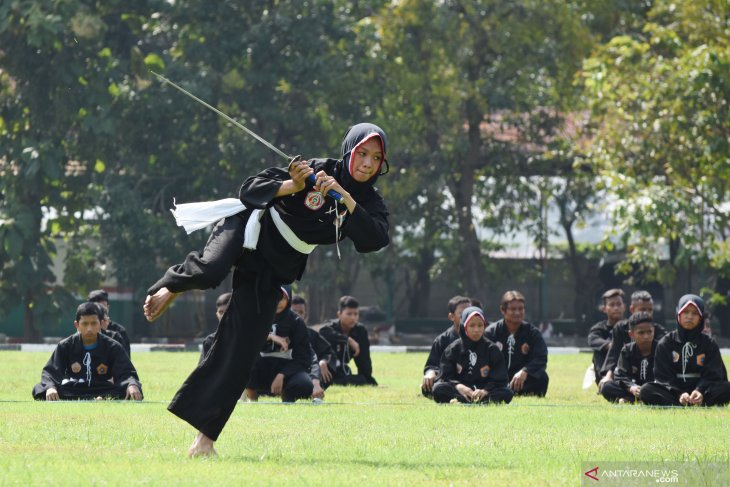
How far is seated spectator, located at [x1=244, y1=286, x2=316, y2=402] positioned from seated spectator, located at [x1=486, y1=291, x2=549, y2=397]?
92.8 inches

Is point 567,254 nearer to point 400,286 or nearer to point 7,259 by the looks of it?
point 400,286

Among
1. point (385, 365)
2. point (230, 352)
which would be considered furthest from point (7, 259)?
point (230, 352)

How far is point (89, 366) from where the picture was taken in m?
13.2

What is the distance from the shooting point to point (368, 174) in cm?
792

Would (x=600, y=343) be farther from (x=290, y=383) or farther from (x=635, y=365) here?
(x=290, y=383)

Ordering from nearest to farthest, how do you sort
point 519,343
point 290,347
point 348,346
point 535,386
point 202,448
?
point 202,448 → point 290,347 → point 535,386 → point 519,343 → point 348,346

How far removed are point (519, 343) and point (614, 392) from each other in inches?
69.5

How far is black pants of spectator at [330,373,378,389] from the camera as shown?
17562mm

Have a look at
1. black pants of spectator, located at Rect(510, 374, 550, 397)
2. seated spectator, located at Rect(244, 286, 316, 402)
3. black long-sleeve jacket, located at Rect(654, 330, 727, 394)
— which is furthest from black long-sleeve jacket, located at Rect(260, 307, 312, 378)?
black long-sleeve jacket, located at Rect(654, 330, 727, 394)

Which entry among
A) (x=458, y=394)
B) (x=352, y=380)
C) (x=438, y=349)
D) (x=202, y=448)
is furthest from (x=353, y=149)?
(x=352, y=380)

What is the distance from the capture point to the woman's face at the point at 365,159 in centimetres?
789

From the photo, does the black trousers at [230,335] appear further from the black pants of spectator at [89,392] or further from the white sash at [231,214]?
the black pants of spectator at [89,392]

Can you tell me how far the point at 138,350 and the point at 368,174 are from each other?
20.3 m

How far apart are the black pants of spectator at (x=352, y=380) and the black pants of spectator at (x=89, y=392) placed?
4723 millimetres
